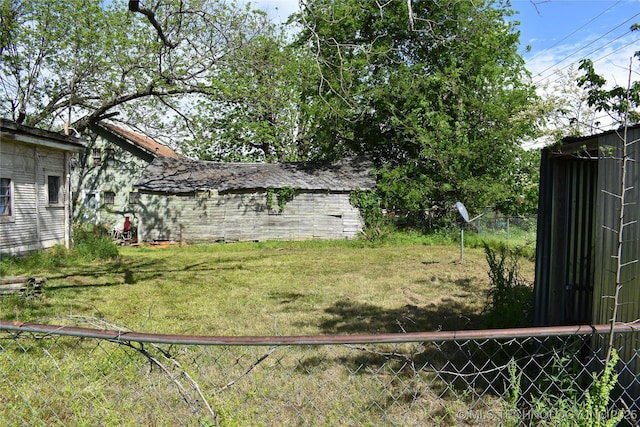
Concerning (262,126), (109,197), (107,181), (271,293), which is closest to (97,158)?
(107,181)

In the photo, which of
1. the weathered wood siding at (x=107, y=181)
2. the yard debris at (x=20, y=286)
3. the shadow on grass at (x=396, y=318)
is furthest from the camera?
the weathered wood siding at (x=107, y=181)

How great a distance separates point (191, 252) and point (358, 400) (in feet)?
48.1

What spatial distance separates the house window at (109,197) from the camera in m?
26.8

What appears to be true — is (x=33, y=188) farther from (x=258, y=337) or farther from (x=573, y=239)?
(x=573, y=239)

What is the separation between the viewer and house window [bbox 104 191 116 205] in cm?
2681

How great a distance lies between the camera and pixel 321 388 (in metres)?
4.44

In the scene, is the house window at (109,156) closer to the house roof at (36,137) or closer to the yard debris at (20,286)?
the house roof at (36,137)

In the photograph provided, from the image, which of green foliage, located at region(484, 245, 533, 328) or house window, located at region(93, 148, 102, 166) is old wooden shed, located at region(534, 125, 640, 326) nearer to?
green foliage, located at region(484, 245, 533, 328)

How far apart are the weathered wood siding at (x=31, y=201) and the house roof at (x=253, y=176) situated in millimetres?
7257

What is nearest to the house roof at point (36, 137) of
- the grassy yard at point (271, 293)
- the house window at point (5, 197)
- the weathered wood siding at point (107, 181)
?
the house window at point (5, 197)

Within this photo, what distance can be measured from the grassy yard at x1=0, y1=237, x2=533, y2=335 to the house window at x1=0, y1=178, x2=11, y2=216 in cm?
177

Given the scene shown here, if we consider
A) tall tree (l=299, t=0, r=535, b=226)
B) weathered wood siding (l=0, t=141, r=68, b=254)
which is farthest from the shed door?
tall tree (l=299, t=0, r=535, b=226)

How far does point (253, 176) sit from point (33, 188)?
33.4 ft

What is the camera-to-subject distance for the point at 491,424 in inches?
147
